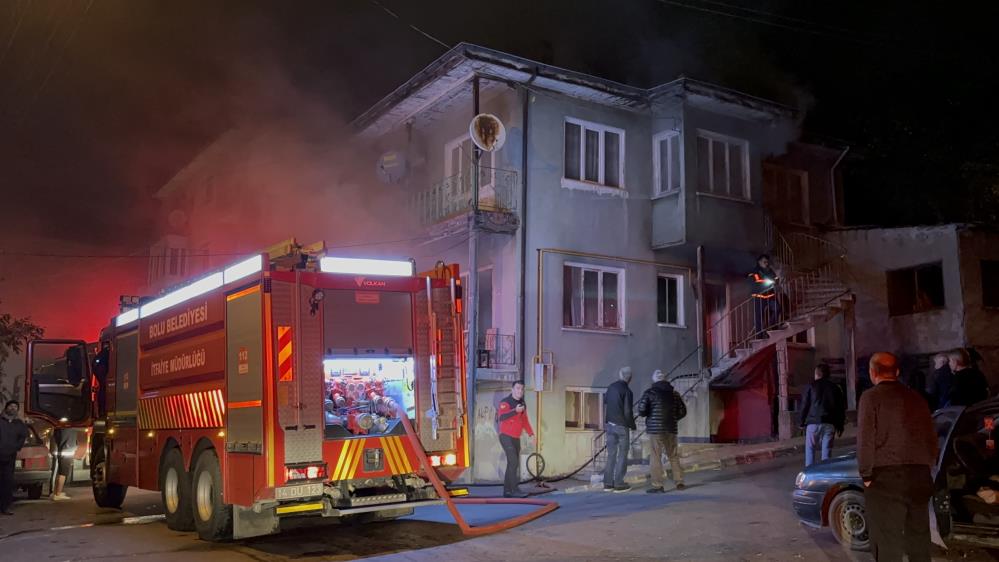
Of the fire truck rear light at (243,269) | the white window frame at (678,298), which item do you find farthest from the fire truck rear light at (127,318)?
the white window frame at (678,298)

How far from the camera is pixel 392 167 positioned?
16969 mm

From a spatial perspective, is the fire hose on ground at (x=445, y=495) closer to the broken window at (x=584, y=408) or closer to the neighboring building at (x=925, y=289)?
the broken window at (x=584, y=408)

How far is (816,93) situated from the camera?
20219 millimetres

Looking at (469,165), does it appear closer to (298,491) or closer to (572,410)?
(572,410)

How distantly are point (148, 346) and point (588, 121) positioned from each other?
357 inches

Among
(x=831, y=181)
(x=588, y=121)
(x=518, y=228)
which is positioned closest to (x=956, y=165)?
(x=831, y=181)

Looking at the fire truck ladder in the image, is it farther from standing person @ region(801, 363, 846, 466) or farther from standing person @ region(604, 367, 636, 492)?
standing person @ region(801, 363, 846, 466)

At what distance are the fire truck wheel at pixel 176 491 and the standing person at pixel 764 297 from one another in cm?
1073

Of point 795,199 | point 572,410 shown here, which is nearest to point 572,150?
point 572,410

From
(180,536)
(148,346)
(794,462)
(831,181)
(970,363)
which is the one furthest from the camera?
(831,181)

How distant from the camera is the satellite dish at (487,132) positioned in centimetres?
1432

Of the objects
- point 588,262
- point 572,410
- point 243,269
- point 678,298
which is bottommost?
point 572,410

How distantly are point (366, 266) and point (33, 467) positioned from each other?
861cm

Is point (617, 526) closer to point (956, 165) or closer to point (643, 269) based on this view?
point (643, 269)
